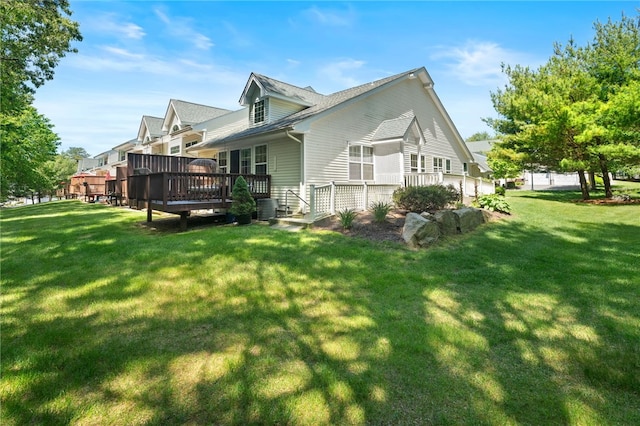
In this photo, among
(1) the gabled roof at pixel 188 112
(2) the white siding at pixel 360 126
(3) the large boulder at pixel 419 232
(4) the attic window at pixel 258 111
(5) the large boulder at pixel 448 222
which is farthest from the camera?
(1) the gabled roof at pixel 188 112

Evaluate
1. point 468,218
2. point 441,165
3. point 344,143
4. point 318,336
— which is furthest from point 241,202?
point 441,165

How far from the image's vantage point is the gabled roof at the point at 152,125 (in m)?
28.1

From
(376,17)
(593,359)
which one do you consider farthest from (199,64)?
(593,359)

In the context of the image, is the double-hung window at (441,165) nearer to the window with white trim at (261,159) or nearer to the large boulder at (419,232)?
the window with white trim at (261,159)

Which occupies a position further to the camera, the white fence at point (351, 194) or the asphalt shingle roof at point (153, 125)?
the asphalt shingle roof at point (153, 125)

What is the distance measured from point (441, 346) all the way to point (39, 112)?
3504 cm

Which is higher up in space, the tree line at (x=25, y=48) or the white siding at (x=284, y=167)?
the tree line at (x=25, y=48)

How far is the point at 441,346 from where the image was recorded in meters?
3.35

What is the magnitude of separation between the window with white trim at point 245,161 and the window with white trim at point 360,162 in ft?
15.6

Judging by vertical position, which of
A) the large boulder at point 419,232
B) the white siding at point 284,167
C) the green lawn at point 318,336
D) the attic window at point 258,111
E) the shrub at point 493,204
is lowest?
the green lawn at point 318,336

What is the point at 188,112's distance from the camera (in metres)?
23.6

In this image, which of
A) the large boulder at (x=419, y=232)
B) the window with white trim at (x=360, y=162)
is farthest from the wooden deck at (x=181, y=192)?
the large boulder at (x=419, y=232)

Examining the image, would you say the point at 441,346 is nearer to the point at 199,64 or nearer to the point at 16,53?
the point at 199,64

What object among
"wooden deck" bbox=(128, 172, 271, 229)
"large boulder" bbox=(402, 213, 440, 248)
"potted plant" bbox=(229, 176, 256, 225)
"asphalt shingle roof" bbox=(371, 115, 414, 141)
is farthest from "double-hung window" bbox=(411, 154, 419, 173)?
"wooden deck" bbox=(128, 172, 271, 229)
